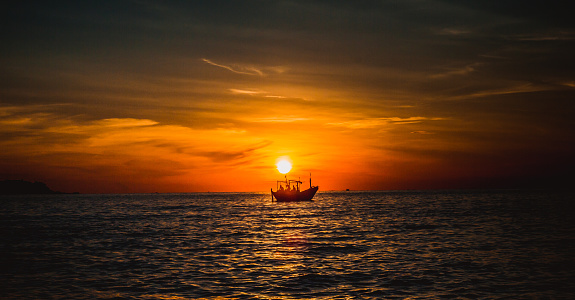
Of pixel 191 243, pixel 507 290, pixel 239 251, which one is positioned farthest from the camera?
pixel 191 243

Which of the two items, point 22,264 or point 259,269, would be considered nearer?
point 259,269

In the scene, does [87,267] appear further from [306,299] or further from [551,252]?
[551,252]

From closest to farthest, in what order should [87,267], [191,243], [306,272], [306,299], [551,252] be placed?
[306,299] < [306,272] < [87,267] < [551,252] < [191,243]

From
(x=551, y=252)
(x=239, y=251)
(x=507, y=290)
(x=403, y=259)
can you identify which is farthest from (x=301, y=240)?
(x=507, y=290)

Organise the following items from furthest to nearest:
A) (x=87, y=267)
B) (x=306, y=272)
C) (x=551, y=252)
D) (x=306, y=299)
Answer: (x=551, y=252) < (x=87, y=267) < (x=306, y=272) < (x=306, y=299)

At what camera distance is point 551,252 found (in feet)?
105

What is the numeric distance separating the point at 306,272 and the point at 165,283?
7485 mm

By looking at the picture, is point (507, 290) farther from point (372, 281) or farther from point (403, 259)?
point (403, 259)

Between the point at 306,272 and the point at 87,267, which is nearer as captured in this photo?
the point at 306,272

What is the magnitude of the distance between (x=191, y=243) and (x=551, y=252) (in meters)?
28.2

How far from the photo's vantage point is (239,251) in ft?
113

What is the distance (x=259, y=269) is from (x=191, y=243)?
16.1m

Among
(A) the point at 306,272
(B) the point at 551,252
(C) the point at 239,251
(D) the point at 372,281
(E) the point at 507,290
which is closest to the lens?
(E) the point at 507,290

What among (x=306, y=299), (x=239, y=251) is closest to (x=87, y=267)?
(x=239, y=251)
